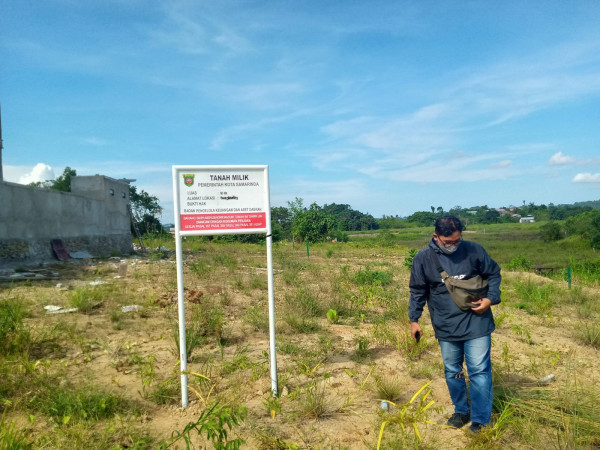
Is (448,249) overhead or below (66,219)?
below

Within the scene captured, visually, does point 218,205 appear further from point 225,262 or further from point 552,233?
point 552,233

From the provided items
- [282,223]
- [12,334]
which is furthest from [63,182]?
[12,334]

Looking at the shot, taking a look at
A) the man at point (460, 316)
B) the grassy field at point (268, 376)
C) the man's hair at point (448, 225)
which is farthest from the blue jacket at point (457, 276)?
the grassy field at point (268, 376)

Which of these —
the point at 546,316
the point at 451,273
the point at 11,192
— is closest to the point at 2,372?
the point at 451,273

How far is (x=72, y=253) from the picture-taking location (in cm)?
1506

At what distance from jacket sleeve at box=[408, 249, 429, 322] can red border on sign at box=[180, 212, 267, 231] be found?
4.43ft

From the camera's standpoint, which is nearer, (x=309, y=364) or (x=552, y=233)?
(x=309, y=364)

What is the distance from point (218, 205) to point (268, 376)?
1785mm

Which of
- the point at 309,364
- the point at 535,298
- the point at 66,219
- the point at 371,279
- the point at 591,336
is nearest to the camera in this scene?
the point at 309,364

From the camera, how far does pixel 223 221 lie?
348 centimetres

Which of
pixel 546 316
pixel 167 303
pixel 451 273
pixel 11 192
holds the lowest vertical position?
pixel 546 316

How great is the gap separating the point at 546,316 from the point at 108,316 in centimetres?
704

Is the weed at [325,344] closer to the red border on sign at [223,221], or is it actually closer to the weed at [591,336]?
the red border on sign at [223,221]

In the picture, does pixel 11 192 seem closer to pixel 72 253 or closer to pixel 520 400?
pixel 72 253
